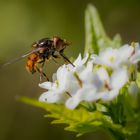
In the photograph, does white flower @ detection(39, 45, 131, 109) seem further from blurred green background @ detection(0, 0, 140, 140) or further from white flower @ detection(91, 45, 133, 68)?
blurred green background @ detection(0, 0, 140, 140)

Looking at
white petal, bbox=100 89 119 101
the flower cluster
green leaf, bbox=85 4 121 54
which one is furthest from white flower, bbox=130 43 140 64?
green leaf, bbox=85 4 121 54

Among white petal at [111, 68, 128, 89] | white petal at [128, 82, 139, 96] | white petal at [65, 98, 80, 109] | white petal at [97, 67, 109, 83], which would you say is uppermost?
white petal at [97, 67, 109, 83]

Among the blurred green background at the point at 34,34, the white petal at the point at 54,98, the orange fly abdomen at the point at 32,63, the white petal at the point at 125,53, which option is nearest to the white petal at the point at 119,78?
the white petal at the point at 125,53

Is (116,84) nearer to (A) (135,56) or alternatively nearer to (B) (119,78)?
(B) (119,78)

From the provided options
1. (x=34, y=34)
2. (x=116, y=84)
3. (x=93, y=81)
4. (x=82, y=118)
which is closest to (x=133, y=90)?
(x=116, y=84)

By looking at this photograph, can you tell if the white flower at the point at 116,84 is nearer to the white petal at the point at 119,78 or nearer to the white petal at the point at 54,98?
the white petal at the point at 119,78

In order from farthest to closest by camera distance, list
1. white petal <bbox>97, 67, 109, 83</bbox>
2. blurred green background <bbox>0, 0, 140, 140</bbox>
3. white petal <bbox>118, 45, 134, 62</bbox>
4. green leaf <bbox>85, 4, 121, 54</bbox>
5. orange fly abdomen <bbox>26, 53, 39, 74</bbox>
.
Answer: blurred green background <bbox>0, 0, 140, 140</bbox> → orange fly abdomen <bbox>26, 53, 39, 74</bbox> → green leaf <bbox>85, 4, 121, 54</bbox> → white petal <bbox>118, 45, 134, 62</bbox> → white petal <bbox>97, 67, 109, 83</bbox>
